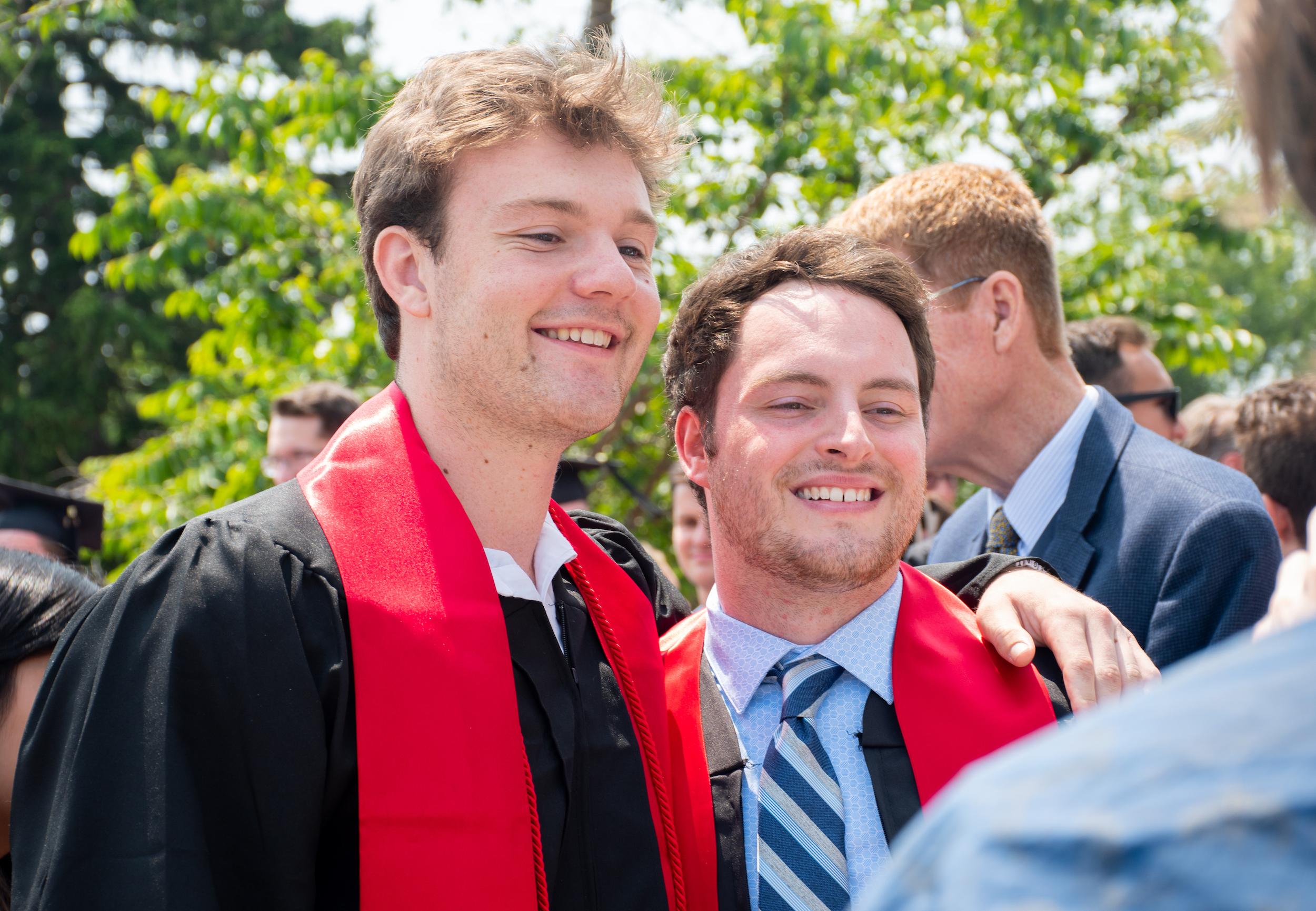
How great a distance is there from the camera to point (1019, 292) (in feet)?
9.69

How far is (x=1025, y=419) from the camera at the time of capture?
291cm

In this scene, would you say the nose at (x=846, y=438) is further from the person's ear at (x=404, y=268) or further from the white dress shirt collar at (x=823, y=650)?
the person's ear at (x=404, y=268)

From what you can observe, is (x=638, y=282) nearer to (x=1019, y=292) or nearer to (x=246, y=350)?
(x=1019, y=292)

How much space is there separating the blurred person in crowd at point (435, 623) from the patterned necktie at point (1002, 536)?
704 mm

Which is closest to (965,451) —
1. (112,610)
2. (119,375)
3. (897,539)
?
(897,539)

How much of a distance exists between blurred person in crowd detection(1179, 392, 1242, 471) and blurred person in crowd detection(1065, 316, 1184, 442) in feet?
1.68

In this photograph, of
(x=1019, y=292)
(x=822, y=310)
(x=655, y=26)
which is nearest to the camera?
(x=822, y=310)

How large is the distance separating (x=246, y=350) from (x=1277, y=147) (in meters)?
6.89

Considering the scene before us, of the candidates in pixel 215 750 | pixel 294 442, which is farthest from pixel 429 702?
pixel 294 442

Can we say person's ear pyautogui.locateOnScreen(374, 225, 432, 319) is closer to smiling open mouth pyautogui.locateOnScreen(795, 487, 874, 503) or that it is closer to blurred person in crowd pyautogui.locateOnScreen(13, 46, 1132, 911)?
blurred person in crowd pyautogui.locateOnScreen(13, 46, 1132, 911)

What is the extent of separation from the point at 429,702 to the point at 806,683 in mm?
761

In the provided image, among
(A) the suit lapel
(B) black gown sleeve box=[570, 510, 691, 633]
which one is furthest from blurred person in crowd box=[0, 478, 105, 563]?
(A) the suit lapel

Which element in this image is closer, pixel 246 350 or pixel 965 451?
pixel 965 451

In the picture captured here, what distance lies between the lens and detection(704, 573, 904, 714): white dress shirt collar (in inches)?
82.7
